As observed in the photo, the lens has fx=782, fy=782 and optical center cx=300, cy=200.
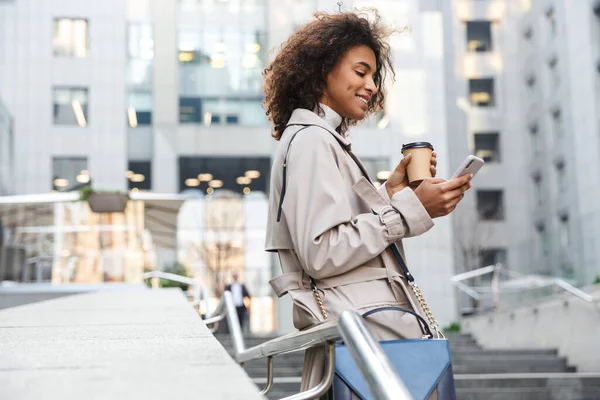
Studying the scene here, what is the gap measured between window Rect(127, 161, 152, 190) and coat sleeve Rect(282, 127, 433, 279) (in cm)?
2962

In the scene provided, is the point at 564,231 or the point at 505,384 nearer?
the point at 505,384

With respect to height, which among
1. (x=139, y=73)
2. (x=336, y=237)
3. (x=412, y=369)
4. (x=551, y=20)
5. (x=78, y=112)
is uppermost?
(x=551, y=20)

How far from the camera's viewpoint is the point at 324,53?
8.62ft

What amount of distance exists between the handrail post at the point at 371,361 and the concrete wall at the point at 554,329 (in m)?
10.9

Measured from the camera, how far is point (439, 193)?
89.7 inches

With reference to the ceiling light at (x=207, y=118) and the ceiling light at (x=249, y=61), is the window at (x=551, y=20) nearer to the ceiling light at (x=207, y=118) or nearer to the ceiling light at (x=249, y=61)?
the ceiling light at (x=249, y=61)

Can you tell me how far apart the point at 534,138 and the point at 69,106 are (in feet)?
74.5

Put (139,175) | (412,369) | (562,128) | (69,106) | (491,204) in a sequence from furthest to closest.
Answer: (491,204)
(562,128)
(139,175)
(69,106)
(412,369)

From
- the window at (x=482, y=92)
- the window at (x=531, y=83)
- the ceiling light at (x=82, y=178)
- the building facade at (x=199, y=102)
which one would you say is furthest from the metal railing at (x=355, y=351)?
the window at (x=482, y=92)

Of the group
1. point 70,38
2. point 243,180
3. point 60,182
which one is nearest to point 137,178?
point 60,182

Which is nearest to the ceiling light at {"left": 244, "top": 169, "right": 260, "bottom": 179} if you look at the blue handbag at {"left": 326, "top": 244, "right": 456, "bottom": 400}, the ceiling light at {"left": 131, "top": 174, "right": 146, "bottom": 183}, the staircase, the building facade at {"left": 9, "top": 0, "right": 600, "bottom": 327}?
the building facade at {"left": 9, "top": 0, "right": 600, "bottom": 327}

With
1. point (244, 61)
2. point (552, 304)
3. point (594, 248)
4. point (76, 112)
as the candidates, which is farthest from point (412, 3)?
point (552, 304)

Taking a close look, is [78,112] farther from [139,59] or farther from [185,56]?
[185,56]

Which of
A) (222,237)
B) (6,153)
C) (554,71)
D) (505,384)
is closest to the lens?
(505,384)
